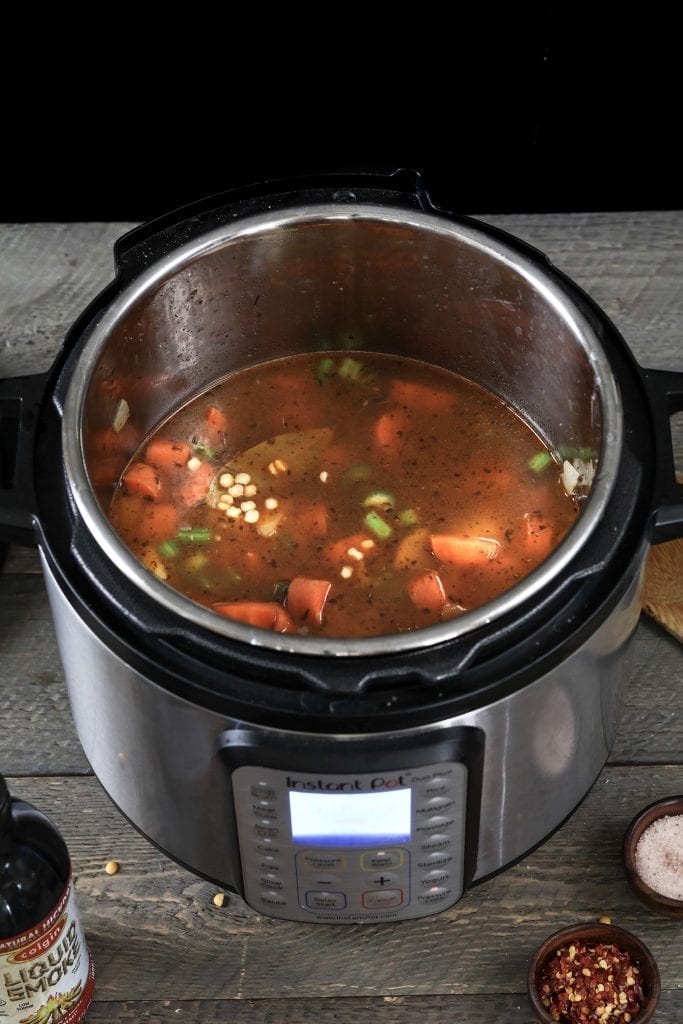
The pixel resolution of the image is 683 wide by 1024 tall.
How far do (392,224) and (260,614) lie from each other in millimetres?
621

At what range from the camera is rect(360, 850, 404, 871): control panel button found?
6.46 feet

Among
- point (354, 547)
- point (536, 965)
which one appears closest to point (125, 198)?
point (354, 547)

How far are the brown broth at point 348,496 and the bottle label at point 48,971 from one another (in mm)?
488

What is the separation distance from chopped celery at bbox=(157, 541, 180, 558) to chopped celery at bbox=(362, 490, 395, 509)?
0.30 metres

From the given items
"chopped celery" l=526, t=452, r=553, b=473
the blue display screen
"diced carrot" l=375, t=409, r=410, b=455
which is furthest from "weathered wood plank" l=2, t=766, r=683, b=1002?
"diced carrot" l=375, t=409, r=410, b=455

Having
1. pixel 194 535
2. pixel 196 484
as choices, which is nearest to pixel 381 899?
pixel 194 535

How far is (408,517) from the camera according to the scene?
7.72ft

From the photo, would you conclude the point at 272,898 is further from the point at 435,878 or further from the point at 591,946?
the point at 591,946

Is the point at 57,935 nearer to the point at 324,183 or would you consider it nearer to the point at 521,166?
the point at 324,183

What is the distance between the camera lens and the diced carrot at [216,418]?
2.52 m

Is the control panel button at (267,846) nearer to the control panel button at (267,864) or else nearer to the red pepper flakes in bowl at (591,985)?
the control panel button at (267,864)

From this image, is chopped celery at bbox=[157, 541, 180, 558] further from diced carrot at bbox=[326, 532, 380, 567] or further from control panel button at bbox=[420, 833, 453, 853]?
control panel button at bbox=[420, 833, 453, 853]

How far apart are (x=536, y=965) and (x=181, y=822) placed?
53 cm

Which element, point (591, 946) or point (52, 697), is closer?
point (591, 946)
